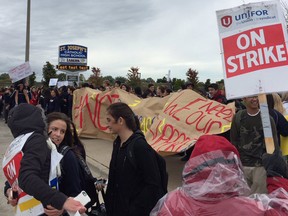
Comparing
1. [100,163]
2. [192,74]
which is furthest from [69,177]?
[192,74]

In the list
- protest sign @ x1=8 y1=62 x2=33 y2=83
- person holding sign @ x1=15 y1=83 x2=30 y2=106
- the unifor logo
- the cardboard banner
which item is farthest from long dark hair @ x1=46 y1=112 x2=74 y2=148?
person holding sign @ x1=15 y1=83 x2=30 y2=106

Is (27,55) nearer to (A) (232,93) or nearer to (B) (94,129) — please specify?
(B) (94,129)

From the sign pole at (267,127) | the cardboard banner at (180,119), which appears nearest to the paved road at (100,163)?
the cardboard banner at (180,119)

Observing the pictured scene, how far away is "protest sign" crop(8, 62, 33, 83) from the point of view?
1103 centimetres

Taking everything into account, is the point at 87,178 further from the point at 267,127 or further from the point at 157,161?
the point at 267,127

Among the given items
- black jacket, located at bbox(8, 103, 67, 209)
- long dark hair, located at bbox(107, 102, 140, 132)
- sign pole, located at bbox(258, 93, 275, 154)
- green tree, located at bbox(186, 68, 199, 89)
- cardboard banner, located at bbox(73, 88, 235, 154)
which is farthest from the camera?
green tree, located at bbox(186, 68, 199, 89)

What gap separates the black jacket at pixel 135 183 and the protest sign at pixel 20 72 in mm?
9163

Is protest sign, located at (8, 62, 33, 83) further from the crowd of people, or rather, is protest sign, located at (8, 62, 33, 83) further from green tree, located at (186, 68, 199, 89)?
green tree, located at (186, 68, 199, 89)

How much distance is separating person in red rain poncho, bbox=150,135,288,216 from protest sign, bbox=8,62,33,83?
10302 mm

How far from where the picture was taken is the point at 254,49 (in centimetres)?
248

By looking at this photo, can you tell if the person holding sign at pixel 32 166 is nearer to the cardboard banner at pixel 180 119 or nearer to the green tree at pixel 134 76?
the cardboard banner at pixel 180 119

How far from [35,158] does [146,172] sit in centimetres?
90

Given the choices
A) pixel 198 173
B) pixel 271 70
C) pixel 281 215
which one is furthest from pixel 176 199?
pixel 271 70

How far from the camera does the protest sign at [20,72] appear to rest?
11.0m
